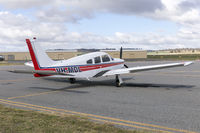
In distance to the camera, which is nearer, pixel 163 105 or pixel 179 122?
pixel 179 122

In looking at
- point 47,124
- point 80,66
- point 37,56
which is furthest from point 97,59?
point 47,124

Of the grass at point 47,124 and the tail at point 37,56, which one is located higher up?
the tail at point 37,56

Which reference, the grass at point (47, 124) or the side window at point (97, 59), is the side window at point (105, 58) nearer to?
the side window at point (97, 59)

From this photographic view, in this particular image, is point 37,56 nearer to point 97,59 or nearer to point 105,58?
point 97,59

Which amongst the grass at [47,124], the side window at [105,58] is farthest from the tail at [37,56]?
the grass at [47,124]

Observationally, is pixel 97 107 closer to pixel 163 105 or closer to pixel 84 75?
pixel 163 105

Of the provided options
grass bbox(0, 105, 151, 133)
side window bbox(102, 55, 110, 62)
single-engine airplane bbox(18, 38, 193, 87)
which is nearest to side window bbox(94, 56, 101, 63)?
single-engine airplane bbox(18, 38, 193, 87)

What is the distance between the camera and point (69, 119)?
7.13 m

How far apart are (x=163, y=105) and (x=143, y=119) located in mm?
2449

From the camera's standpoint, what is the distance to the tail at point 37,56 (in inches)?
563

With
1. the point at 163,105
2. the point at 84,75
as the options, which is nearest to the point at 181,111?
the point at 163,105

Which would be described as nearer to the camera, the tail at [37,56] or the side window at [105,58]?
the tail at [37,56]

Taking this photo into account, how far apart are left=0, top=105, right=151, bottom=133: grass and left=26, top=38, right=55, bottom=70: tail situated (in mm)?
7072

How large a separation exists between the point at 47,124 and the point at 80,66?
8967mm
